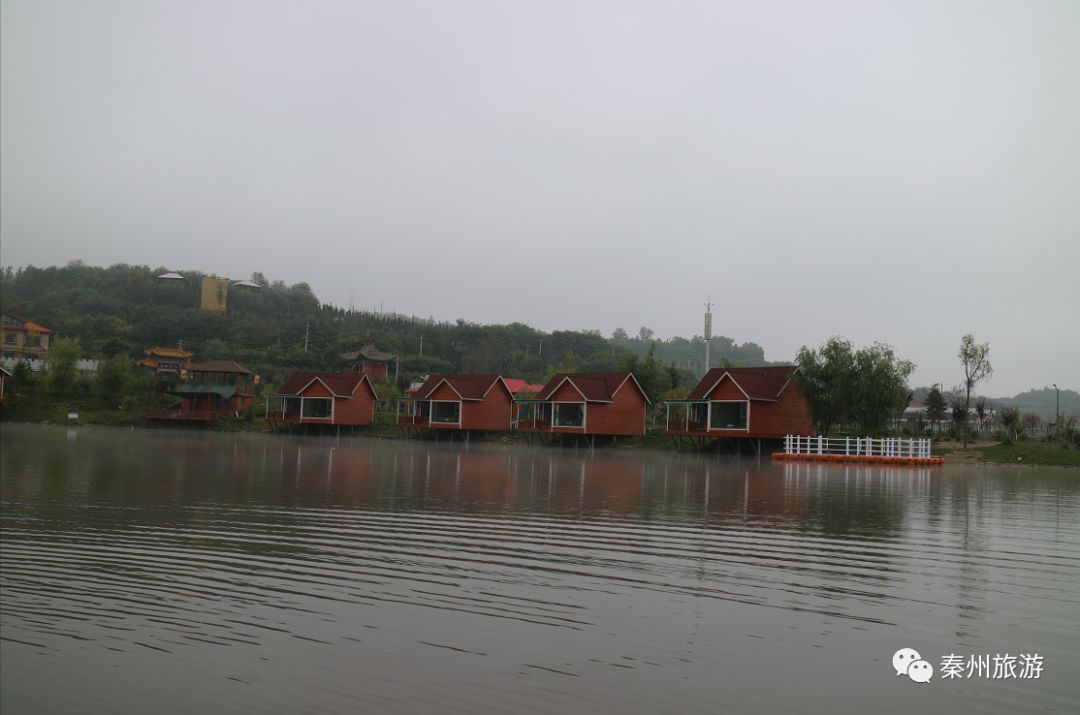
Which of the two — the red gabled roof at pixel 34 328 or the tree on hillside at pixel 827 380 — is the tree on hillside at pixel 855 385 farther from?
the red gabled roof at pixel 34 328

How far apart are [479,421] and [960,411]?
2801 cm

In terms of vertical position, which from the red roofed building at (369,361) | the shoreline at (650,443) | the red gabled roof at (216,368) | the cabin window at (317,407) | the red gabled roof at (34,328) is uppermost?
the red gabled roof at (34,328)

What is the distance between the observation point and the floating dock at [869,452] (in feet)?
116

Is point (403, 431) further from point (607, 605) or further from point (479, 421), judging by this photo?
point (607, 605)

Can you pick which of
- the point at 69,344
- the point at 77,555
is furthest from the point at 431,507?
the point at 69,344

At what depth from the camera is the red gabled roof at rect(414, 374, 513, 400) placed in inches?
2159

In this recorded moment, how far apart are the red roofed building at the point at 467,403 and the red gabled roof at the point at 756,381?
14.6 m

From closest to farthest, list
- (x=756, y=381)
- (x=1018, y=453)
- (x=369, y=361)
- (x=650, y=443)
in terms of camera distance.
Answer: (x=1018, y=453) → (x=756, y=381) → (x=650, y=443) → (x=369, y=361)

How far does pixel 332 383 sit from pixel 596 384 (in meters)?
20.2

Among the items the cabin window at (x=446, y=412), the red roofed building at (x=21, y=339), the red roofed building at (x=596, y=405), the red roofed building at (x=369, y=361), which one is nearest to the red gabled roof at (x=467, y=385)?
the cabin window at (x=446, y=412)

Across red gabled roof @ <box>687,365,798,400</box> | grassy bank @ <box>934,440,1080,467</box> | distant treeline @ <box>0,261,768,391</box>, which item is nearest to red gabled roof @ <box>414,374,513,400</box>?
red gabled roof @ <box>687,365,798,400</box>

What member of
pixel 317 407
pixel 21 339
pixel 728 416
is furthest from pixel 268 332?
pixel 728 416

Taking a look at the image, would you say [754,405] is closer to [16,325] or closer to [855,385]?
[855,385]

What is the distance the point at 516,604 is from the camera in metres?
8.45
